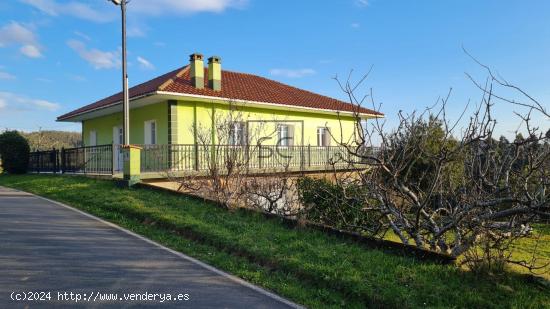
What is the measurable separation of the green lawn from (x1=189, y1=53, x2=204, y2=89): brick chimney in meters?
9.78

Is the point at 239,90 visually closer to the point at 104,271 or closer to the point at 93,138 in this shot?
the point at 93,138

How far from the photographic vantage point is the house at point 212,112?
674 inches

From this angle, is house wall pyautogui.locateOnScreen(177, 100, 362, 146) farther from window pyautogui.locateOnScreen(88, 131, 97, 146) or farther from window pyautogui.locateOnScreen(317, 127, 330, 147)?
window pyautogui.locateOnScreen(88, 131, 97, 146)

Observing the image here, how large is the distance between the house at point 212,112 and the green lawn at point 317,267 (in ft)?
16.4

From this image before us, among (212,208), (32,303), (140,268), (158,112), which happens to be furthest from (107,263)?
(158,112)

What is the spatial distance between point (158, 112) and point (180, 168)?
4.17 metres

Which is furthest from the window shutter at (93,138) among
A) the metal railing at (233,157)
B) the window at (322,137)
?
the window at (322,137)

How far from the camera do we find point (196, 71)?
18.2 metres

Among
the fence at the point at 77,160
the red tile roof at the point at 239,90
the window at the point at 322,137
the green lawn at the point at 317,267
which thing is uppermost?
the red tile roof at the point at 239,90

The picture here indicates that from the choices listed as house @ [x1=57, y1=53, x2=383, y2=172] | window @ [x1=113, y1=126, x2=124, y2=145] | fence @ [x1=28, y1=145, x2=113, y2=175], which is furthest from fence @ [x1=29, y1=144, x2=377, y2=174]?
window @ [x1=113, y1=126, x2=124, y2=145]

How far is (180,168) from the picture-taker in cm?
1538

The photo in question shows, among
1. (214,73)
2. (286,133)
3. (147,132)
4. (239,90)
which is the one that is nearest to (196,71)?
(214,73)

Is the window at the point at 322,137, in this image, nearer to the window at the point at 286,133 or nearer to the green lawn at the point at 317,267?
the window at the point at 286,133

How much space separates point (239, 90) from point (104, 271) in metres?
15.6
